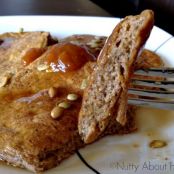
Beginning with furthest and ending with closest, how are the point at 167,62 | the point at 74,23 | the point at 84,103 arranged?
the point at 74,23
the point at 167,62
the point at 84,103

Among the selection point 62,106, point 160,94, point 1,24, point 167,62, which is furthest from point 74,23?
point 160,94

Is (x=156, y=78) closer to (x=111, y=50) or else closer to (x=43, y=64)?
(x=111, y=50)

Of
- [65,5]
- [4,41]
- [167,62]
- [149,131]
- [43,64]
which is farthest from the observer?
[65,5]

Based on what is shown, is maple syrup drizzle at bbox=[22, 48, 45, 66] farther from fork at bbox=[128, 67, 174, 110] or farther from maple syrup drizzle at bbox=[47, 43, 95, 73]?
fork at bbox=[128, 67, 174, 110]

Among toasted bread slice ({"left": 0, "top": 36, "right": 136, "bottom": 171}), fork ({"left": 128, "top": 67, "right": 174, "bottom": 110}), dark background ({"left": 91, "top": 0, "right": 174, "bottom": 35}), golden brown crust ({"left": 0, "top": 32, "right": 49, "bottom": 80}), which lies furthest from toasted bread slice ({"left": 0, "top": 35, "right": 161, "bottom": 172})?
dark background ({"left": 91, "top": 0, "right": 174, "bottom": 35})

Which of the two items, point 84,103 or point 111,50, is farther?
point 84,103

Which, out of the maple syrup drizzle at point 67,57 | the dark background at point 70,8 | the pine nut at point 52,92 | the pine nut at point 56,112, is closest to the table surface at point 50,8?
the dark background at point 70,8
